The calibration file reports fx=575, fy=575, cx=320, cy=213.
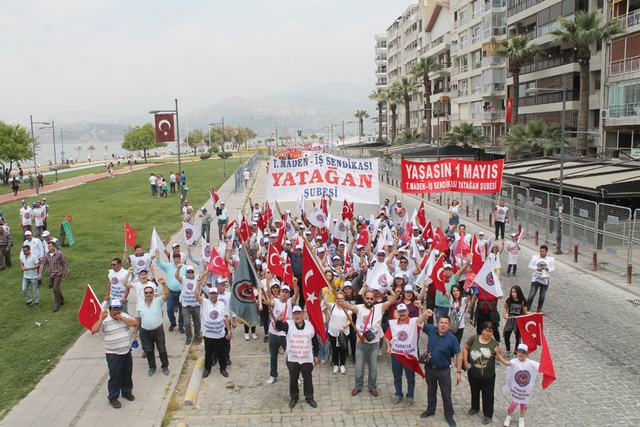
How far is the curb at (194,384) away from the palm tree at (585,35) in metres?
30.5

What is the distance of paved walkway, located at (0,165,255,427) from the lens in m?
8.35

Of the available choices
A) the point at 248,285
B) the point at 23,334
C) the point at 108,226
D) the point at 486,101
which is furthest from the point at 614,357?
the point at 486,101

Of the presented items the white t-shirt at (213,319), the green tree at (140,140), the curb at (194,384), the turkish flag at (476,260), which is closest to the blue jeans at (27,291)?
the curb at (194,384)

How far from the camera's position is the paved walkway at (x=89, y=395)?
27.4 feet

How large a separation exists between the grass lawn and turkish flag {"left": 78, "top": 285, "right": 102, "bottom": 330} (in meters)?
1.41

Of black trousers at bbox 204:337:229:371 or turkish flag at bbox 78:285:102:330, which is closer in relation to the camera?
turkish flag at bbox 78:285:102:330

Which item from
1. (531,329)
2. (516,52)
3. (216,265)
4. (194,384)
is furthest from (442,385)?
(516,52)

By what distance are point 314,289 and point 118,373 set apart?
3.28m

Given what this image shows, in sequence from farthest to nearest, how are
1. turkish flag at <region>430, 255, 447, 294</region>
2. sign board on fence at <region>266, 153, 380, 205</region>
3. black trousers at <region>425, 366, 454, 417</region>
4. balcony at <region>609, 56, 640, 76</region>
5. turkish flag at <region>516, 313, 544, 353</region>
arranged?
balcony at <region>609, 56, 640, 76</region> → sign board on fence at <region>266, 153, 380, 205</region> → turkish flag at <region>430, 255, 447, 294</region> → turkish flag at <region>516, 313, 544, 353</region> → black trousers at <region>425, 366, 454, 417</region>

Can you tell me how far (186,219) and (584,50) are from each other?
27.8 m

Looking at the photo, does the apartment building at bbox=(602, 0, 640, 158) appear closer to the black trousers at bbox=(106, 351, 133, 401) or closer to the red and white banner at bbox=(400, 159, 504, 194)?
the red and white banner at bbox=(400, 159, 504, 194)

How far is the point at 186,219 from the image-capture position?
18.0 metres

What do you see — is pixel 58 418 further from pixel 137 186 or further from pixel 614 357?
pixel 137 186

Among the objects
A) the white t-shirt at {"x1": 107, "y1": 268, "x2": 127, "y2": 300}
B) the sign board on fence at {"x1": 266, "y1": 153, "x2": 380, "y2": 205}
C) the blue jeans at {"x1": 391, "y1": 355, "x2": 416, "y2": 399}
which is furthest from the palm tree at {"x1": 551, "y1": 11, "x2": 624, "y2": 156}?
the white t-shirt at {"x1": 107, "y1": 268, "x2": 127, "y2": 300}
